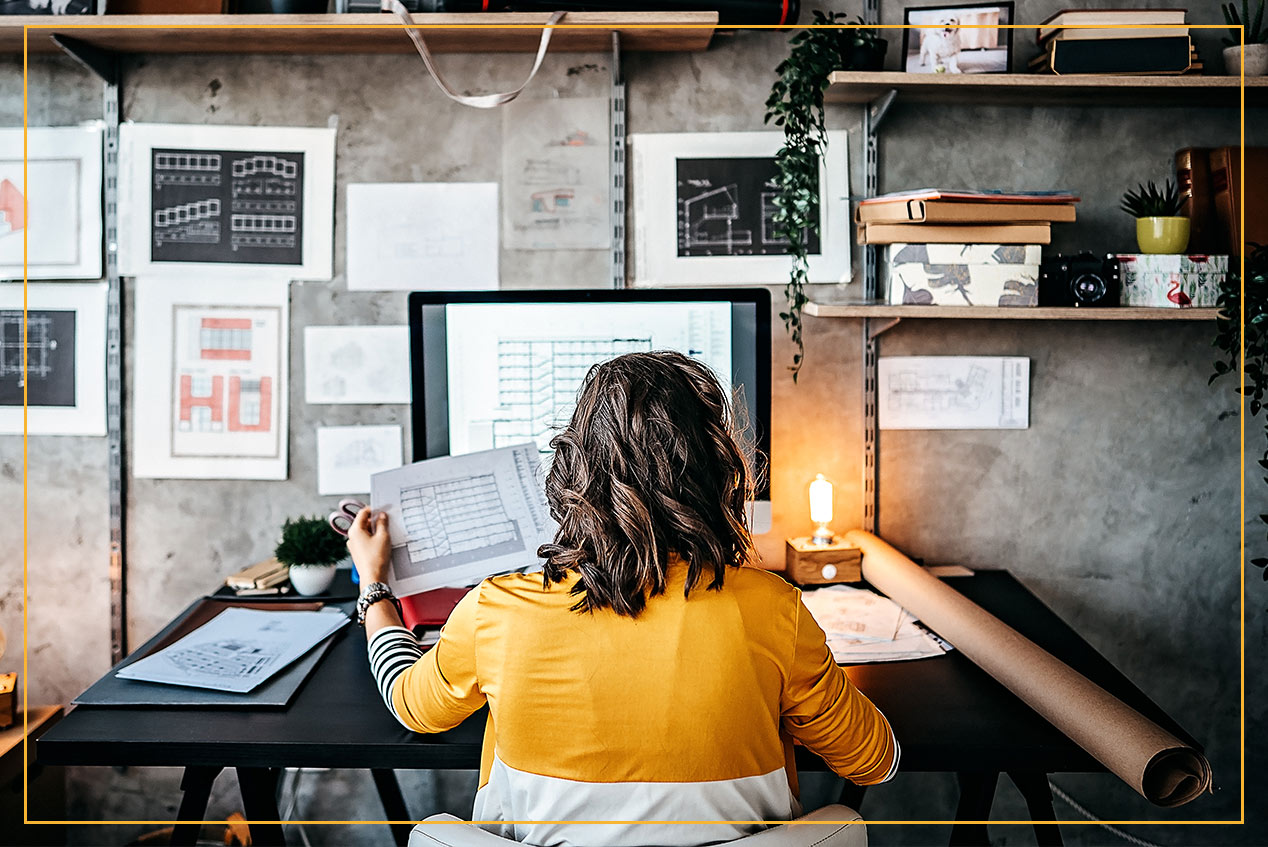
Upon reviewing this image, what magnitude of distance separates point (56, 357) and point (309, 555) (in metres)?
0.78

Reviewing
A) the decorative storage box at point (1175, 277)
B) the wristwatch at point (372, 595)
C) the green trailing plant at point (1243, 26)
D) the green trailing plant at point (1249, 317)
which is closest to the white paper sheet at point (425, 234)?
the wristwatch at point (372, 595)

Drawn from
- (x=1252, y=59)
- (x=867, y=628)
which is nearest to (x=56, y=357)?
(x=867, y=628)

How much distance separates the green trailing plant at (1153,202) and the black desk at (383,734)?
0.95 metres

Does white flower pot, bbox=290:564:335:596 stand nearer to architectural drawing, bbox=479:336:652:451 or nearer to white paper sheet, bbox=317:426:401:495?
white paper sheet, bbox=317:426:401:495

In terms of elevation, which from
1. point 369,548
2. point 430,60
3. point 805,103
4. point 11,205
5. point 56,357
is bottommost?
point 369,548

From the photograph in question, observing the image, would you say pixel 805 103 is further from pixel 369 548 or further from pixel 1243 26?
pixel 369 548

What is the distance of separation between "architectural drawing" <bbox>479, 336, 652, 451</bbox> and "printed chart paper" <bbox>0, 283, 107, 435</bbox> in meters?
0.96

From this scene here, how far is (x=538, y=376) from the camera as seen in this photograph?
1.58m

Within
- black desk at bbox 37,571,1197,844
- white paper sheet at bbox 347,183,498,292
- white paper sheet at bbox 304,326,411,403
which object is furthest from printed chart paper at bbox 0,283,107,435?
black desk at bbox 37,571,1197,844

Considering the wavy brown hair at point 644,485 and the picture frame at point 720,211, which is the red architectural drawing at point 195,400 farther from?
the wavy brown hair at point 644,485

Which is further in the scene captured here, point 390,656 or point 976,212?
point 976,212

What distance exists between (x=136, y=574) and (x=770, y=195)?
5.23 ft

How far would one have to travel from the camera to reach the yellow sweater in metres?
0.92

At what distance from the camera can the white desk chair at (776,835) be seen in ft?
2.84
